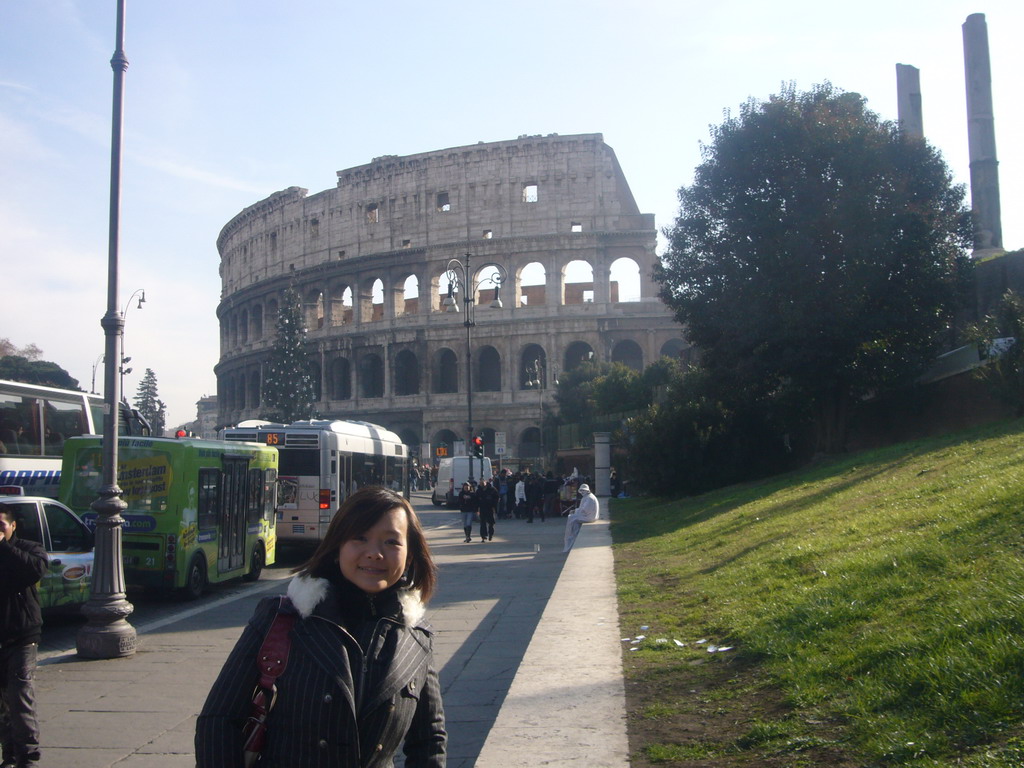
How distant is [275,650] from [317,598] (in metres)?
0.16

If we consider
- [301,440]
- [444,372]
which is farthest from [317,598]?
[444,372]

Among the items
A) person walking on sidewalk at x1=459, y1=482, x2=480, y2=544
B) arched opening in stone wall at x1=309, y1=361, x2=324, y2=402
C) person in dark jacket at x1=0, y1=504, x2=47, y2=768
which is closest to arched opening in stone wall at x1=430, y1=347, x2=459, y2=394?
arched opening in stone wall at x1=309, y1=361, x2=324, y2=402

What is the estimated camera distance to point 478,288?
59969mm

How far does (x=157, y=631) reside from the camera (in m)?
10.3

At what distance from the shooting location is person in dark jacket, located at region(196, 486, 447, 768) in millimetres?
2332

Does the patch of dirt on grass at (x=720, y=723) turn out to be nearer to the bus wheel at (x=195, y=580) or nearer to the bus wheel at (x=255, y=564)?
the bus wheel at (x=195, y=580)

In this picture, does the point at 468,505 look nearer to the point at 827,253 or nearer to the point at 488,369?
the point at 827,253

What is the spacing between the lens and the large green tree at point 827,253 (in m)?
23.2

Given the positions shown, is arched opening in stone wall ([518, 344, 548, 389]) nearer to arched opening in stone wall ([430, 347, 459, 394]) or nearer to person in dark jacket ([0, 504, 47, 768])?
arched opening in stone wall ([430, 347, 459, 394])

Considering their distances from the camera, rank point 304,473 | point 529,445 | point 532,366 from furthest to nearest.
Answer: point 532,366, point 529,445, point 304,473

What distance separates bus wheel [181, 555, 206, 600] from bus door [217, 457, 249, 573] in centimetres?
47

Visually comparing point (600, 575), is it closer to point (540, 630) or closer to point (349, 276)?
point (540, 630)

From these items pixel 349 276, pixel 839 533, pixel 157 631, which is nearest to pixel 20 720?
pixel 157 631

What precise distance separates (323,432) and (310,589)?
56.0 feet
